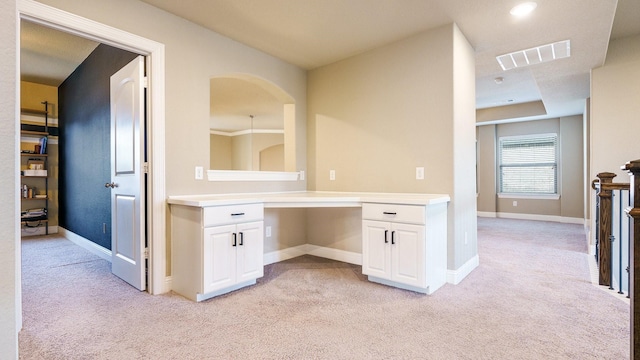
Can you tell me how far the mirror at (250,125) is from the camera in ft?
13.5

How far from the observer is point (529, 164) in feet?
24.5

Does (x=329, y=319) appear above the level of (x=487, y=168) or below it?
below

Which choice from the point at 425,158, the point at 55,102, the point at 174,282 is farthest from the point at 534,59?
the point at 55,102

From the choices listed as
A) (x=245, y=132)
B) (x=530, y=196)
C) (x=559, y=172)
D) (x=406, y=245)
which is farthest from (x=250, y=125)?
(x=559, y=172)

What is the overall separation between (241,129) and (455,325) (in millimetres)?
9244

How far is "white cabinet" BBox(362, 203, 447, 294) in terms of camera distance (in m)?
2.58

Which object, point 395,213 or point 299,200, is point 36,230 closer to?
point 299,200

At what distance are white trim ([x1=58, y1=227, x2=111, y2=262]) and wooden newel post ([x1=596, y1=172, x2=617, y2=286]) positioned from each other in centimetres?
513

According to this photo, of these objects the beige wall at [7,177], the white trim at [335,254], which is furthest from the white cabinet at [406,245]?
the beige wall at [7,177]

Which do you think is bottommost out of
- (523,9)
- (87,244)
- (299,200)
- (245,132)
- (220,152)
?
(87,244)

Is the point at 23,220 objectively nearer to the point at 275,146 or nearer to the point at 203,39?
the point at 203,39

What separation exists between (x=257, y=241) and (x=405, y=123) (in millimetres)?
1882

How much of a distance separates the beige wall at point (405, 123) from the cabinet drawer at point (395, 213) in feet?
1.89

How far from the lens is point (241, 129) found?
10.3m
